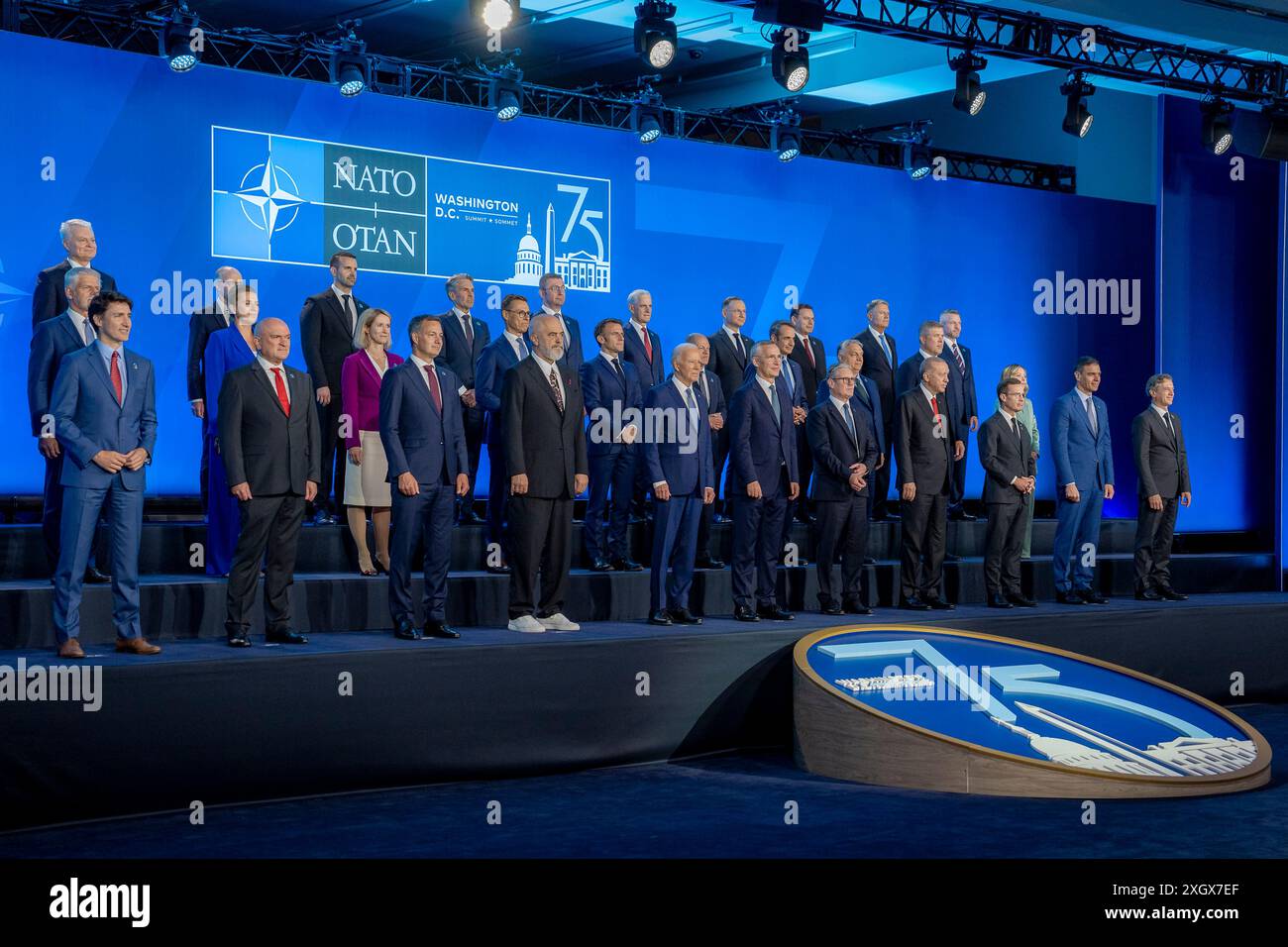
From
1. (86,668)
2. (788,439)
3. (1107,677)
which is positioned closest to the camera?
(86,668)

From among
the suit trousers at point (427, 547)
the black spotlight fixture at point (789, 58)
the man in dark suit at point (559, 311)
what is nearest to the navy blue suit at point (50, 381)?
the suit trousers at point (427, 547)

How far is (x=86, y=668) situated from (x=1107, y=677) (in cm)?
431

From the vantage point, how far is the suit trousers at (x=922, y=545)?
8016 mm

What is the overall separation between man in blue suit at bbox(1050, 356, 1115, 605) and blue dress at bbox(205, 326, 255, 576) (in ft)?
15.6

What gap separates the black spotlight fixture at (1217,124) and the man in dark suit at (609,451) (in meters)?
5.06

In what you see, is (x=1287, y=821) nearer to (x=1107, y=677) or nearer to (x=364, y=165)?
(x=1107, y=677)

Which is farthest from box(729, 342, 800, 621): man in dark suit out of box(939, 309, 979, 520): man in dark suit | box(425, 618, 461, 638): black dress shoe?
box(939, 309, 979, 520): man in dark suit

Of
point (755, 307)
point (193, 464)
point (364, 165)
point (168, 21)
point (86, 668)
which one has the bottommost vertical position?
point (86, 668)

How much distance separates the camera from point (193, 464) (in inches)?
357

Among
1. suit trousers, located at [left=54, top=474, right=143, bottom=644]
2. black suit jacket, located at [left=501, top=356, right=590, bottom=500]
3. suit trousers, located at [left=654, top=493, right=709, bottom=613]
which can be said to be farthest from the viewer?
suit trousers, located at [left=654, top=493, right=709, bottom=613]

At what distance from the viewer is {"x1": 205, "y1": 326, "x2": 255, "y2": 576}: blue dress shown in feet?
21.9

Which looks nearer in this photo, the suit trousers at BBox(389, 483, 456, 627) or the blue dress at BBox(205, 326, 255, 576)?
the suit trousers at BBox(389, 483, 456, 627)

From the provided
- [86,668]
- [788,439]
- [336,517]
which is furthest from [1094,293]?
[86,668]

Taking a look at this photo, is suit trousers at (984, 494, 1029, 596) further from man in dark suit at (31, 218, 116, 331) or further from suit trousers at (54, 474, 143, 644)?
man in dark suit at (31, 218, 116, 331)
